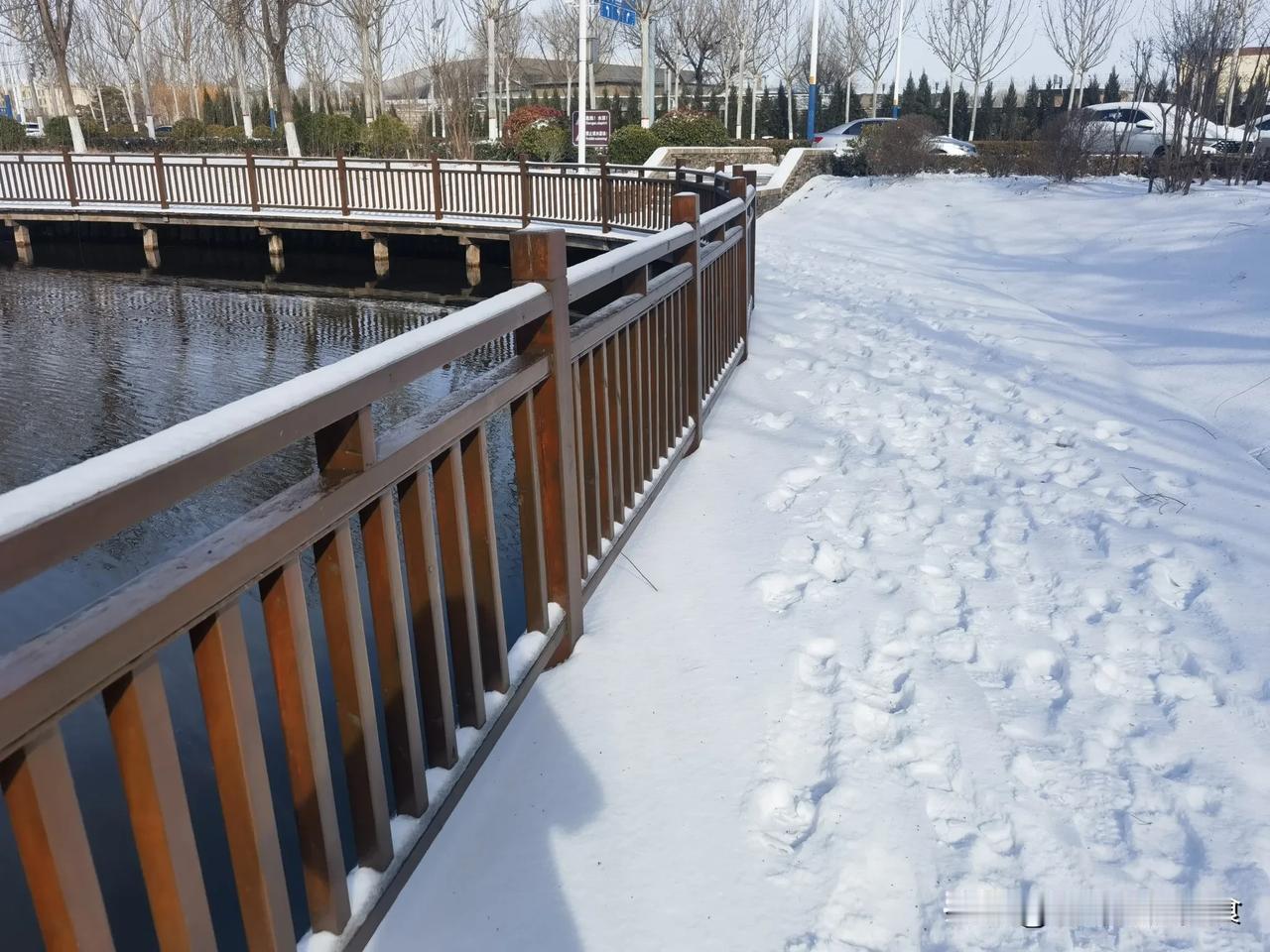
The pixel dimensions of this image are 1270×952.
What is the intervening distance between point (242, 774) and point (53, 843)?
395 millimetres

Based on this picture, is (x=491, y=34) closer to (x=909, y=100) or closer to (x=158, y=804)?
(x=909, y=100)

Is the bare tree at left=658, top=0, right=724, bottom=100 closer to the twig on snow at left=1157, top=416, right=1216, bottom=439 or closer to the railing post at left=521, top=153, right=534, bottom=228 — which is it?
the railing post at left=521, top=153, right=534, bottom=228

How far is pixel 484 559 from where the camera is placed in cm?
278

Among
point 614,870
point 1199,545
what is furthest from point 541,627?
point 1199,545

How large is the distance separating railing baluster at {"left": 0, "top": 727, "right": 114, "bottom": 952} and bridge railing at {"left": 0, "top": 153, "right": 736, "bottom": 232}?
15.2 m

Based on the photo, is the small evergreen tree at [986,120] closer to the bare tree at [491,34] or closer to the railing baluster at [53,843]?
the bare tree at [491,34]

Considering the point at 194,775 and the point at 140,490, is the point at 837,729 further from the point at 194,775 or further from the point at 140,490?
the point at 194,775

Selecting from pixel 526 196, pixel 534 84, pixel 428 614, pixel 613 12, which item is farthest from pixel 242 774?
pixel 534 84

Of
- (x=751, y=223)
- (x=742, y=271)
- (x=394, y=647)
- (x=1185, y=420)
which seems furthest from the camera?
(x=751, y=223)

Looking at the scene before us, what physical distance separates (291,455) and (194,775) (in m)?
4.55

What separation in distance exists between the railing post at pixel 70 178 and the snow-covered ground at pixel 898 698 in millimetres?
21556

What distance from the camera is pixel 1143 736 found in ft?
9.61

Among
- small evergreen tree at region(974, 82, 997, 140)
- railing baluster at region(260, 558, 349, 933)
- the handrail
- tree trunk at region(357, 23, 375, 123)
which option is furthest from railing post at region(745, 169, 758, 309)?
small evergreen tree at region(974, 82, 997, 140)

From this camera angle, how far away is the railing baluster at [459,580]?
245cm
